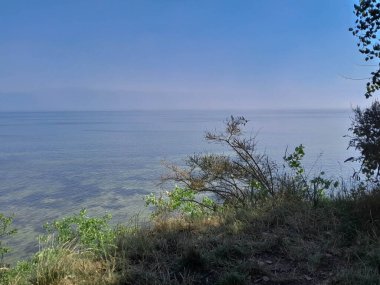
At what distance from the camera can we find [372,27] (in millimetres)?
7277

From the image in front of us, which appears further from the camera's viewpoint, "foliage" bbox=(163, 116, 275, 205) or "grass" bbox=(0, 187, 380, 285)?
"foliage" bbox=(163, 116, 275, 205)

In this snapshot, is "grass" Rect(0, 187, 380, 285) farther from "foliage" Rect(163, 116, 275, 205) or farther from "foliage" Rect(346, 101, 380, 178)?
"foliage" Rect(163, 116, 275, 205)

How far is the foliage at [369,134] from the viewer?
281 inches

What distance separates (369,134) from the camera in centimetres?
728

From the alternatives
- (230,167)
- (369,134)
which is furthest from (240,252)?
(230,167)

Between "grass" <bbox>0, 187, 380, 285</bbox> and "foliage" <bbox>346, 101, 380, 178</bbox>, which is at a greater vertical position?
"foliage" <bbox>346, 101, 380, 178</bbox>

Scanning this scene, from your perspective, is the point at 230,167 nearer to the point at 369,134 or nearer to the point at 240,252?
the point at 369,134

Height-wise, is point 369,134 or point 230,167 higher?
point 369,134

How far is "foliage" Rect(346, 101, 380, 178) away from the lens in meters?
7.14

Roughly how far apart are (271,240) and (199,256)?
112cm

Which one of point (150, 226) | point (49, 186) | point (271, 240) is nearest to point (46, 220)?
point (49, 186)

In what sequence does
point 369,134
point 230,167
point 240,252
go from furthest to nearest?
point 230,167, point 369,134, point 240,252

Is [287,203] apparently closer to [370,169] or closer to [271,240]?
[271,240]

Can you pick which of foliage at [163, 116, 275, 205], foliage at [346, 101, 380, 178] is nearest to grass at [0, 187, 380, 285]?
foliage at [346, 101, 380, 178]
